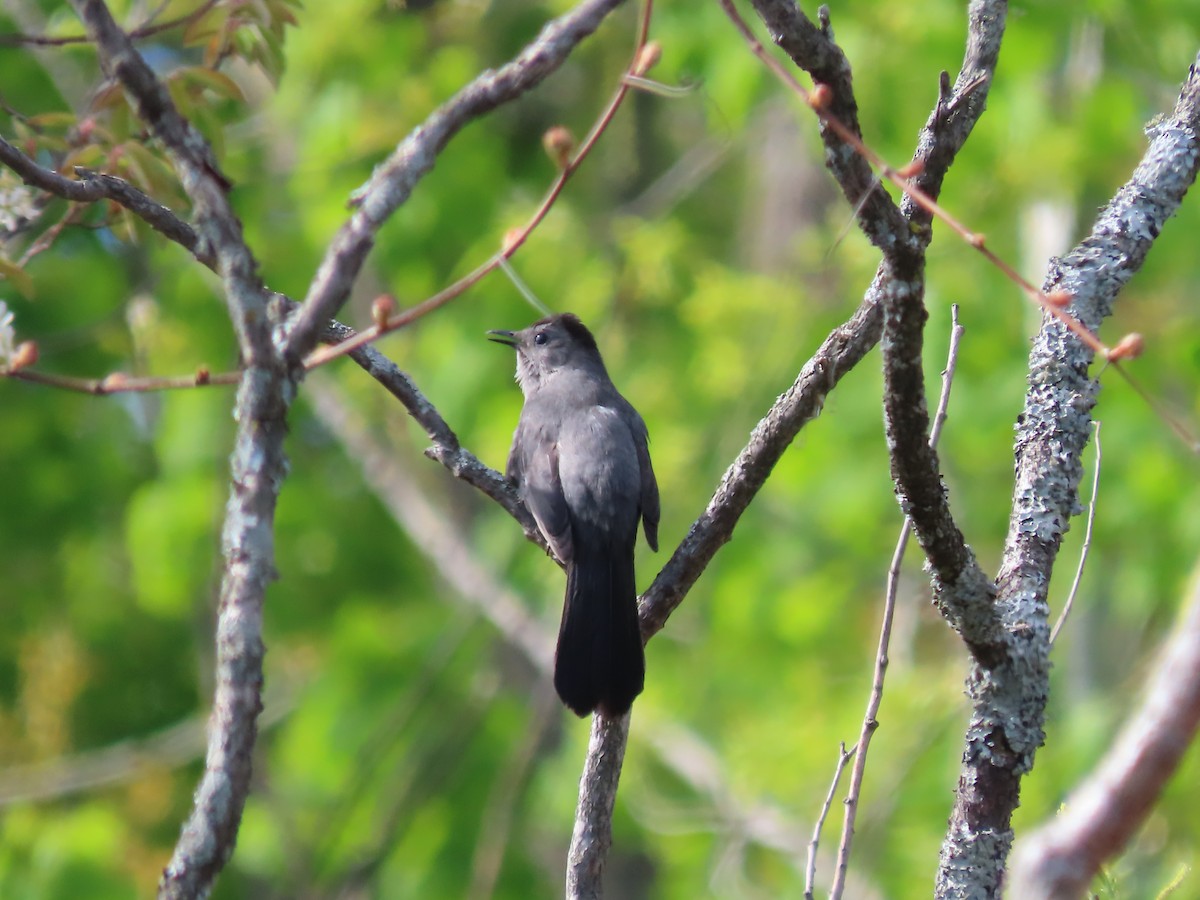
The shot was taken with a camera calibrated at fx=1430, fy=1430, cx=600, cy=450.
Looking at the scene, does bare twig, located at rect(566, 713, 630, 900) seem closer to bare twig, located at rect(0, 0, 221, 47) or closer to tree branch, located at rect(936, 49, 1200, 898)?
tree branch, located at rect(936, 49, 1200, 898)

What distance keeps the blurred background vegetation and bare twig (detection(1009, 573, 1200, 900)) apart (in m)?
6.02

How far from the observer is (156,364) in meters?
8.88

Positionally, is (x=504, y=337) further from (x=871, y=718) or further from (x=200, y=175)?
(x=200, y=175)

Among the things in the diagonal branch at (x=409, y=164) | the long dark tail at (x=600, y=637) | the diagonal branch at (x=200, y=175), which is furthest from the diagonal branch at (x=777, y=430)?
the diagonal branch at (x=200, y=175)

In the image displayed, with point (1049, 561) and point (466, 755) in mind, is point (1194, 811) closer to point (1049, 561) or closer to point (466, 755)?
point (466, 755)

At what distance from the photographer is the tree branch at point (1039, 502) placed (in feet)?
8.36

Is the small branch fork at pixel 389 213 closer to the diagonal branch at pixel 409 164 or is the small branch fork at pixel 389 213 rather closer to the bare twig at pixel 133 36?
the diagonal branch at pixel 409 164

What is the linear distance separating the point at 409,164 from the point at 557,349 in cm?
368

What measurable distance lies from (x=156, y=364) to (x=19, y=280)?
19.2ft

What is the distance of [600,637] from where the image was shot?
12.0 feet

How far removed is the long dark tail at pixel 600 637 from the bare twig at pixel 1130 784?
227 centimetres

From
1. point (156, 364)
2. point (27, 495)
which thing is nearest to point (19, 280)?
point (156, 364)

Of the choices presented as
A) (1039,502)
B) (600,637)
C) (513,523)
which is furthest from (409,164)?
(513,523)

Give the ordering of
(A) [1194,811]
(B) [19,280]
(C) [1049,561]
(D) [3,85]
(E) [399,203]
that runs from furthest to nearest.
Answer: (D) [3,85] < (A) [1194,811] < (B) [19,280] < (C) [1049,561] < (E) [399,203]
